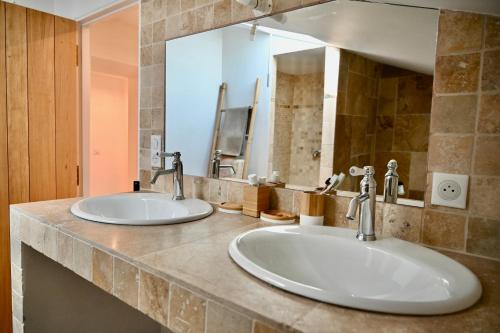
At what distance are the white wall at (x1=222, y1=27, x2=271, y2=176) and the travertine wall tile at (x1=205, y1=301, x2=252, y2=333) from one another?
28.7 inches

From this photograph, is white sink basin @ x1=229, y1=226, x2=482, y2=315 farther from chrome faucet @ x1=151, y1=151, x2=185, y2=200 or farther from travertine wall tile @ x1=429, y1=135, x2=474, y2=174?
chrome faucet @ x1=151, y1=151, x2=185, y2=200

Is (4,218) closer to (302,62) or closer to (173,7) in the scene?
(173,7)

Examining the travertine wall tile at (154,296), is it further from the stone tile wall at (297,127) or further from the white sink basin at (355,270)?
the stone tile wall at (297,127)

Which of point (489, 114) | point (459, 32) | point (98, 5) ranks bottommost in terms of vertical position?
point (489, 114)

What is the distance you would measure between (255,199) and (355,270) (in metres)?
0.46

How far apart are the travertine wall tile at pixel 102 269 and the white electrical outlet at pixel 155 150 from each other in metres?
0.84

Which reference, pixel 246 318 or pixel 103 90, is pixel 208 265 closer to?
pixel 246 318

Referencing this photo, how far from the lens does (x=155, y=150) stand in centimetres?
166

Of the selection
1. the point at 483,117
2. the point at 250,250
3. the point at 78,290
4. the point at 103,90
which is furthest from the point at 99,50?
the point at 483,117

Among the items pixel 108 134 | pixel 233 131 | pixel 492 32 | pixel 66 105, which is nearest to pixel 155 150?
pixel 233 131

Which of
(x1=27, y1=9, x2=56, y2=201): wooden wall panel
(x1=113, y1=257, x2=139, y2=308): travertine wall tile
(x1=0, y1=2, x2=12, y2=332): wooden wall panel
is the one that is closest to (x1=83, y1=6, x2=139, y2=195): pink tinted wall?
(x1=27, y1=9, x2=56, y2=201): wooden wall panel

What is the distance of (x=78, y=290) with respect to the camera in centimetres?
133

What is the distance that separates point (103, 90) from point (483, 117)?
13.4 ft

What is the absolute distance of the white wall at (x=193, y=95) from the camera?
1452 mm
